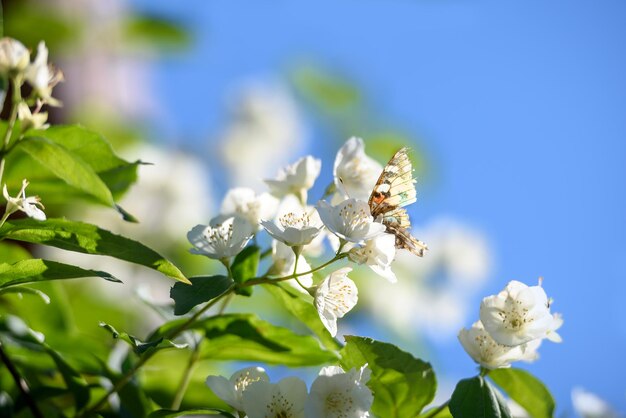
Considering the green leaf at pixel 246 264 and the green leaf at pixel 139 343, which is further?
the green leaf at pixel 246 264

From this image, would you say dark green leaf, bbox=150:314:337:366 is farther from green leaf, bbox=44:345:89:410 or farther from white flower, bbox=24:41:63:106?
white flower, bbox=24:41:63:106

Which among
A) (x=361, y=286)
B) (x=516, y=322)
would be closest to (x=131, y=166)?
(x=516, y=322)

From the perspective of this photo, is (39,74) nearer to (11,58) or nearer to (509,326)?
(11,58)

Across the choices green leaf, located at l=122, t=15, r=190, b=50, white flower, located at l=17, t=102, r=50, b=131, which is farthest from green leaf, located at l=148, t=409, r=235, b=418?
green leaf, located at l=122, t=15, r=190, b=50

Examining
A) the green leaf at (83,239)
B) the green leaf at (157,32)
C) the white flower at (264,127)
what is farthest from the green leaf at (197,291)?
the white flower at (264,127)

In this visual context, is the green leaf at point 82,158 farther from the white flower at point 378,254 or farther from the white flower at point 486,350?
the white flower at point 486,350

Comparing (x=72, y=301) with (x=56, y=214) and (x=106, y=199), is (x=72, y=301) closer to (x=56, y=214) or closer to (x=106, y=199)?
(x=56, y=214)
